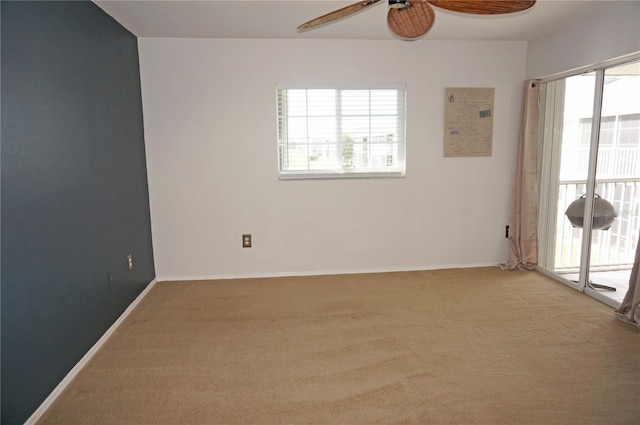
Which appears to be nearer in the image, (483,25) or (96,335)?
(96,335)

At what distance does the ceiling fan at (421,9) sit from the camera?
163 centimetres

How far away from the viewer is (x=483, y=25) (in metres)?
3.31

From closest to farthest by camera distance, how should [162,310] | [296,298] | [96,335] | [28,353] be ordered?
[28,353]
[96,335]
[162,310]
[296,298]

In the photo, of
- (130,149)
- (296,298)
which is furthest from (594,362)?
(130,149)

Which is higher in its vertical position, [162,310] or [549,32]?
[549,32]

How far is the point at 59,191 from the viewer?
216 cm

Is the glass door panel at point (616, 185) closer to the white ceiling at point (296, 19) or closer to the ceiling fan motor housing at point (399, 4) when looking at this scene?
the white ceiling at point (296, 19)

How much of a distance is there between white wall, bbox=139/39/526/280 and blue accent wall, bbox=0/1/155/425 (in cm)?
55

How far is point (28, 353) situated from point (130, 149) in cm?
187

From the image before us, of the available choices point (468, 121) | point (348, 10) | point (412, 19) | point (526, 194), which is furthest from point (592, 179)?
Result: point (348, 10)

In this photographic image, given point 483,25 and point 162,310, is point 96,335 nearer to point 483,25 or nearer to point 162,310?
point 162,310

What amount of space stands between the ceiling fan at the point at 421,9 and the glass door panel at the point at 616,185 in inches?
79.9

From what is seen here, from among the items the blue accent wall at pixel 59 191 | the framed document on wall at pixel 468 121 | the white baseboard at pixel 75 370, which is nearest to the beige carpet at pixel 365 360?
the white baseboard at pixel 75 370

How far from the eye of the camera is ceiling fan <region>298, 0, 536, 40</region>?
5.35ft
